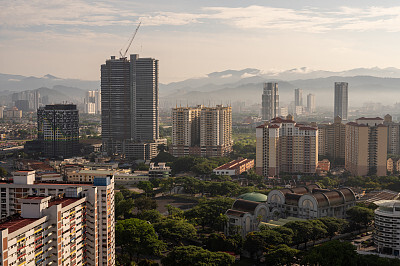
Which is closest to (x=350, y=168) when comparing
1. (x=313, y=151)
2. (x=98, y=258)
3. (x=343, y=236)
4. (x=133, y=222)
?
(x=313, y=151)

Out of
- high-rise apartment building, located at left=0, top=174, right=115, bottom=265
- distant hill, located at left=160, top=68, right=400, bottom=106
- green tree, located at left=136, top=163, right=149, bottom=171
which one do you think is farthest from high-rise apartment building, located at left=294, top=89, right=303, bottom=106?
high-rise apartment building, located at left=0, top=174, right=115, bottom=265

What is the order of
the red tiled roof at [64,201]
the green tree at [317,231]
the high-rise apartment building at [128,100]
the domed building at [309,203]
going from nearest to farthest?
the red tiled roof at [64,201] → the green tree at [317,231] → the domed building at [309,203] → the high-rise apartment building at [128,100]

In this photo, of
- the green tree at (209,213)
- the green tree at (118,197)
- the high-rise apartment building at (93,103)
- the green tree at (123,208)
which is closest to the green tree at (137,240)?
the green tree at (209,213)

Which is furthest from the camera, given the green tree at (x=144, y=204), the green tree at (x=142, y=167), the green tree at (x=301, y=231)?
the green tree at (x=142, y=167)

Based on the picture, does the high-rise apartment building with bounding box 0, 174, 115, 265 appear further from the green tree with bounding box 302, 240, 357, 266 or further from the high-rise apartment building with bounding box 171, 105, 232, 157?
the high-rise apartment building with bounding box 171, 105, 232, 157

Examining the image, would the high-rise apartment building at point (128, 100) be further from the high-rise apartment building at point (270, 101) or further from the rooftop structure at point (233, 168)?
the high-rise apartment building at point (270, 101)

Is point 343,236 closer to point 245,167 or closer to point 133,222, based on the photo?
point 133,222
